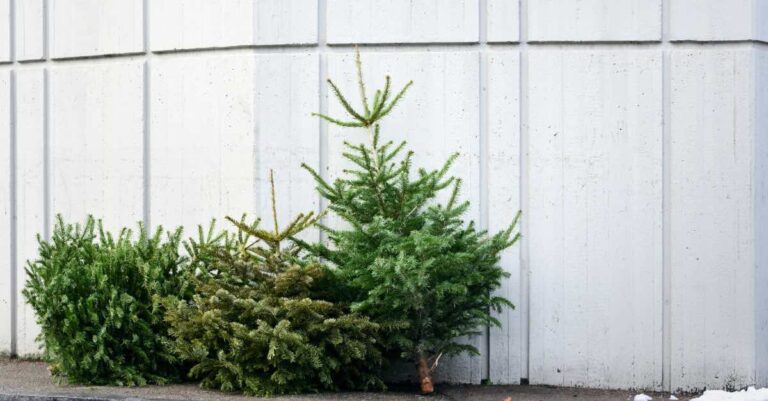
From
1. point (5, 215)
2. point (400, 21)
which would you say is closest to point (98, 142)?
point (5, 215)

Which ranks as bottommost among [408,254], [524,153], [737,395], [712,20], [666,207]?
[737,395]

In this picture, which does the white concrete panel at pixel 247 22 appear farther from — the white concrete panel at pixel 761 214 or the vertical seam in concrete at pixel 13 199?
the white concrete panel at pixel 761 214

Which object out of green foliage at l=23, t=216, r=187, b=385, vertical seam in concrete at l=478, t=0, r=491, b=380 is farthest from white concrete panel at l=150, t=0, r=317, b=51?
green foliage at l=23, t=216, r=187, b=385

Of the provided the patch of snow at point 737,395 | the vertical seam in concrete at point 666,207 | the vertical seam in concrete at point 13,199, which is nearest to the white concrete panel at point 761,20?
the vertical seam in concrete at point 666,207

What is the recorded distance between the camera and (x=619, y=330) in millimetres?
7625

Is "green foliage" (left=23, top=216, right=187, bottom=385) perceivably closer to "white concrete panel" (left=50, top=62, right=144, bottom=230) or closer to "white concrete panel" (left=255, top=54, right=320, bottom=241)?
"white concrete panel" (left=255, top=54, right=320, bottom=241)

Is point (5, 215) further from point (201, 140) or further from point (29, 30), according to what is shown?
point (201, 140)

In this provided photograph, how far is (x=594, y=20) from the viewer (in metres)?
7.62

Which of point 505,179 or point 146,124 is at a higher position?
point 146,124

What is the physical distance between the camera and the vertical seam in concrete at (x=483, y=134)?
769 centimetres

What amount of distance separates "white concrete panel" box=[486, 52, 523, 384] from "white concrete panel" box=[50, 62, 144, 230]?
247cm

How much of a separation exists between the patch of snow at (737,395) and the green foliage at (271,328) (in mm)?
1968

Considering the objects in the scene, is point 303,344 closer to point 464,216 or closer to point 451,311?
point 451,311

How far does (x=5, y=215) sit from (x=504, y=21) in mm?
4156
